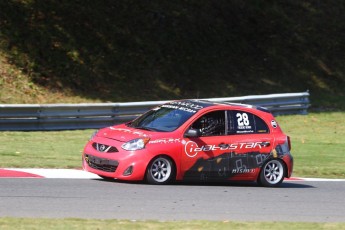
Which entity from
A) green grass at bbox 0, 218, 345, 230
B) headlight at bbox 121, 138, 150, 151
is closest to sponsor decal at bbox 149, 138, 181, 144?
headlight at bbox 121, 138, 150, 151

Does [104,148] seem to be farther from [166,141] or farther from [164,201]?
[164,201]

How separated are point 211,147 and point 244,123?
91cm

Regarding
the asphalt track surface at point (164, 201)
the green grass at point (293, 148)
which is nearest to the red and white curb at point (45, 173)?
the asphalt track surface at point (164, 201)

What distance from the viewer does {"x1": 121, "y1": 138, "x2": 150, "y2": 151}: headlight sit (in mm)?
13727

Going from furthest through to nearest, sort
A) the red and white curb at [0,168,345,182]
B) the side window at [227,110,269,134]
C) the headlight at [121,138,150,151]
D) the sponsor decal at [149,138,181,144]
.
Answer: the side window at [227,110,269,134] < the red and white curb at [0,168,345,182] < the sponsor decal at [149,138,181,144] < the headlight at [121,138,150,151]

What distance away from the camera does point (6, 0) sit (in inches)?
1093

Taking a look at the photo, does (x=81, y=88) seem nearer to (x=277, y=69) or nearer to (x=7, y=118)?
(x=7, y=118)

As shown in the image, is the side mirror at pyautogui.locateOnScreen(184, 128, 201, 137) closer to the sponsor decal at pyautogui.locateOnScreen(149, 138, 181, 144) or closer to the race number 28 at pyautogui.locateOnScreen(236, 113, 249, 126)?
the sponsor decal at pyautogui.locateOnScreen(149, 138, 181, 144)

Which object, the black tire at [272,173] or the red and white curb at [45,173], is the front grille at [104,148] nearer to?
the red and white curb at [45,173]

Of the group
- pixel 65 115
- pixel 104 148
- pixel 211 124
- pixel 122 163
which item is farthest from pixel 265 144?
pixel 65 115

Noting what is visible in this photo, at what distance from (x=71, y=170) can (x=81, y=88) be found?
10.9 meters

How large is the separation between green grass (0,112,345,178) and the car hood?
6.33 feet

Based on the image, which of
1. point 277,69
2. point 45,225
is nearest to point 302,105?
point 277,69

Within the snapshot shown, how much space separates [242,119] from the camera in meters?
14.9
